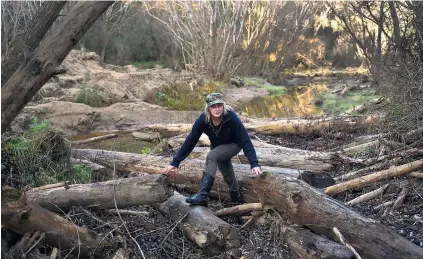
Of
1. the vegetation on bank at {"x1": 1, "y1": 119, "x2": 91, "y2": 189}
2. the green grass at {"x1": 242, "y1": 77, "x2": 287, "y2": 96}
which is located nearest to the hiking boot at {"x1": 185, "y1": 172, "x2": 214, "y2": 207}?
the vegetation on bank at {"x1": 1, "y1": 119, "x2": 91, "y2": 189}

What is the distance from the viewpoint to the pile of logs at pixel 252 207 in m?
4.48

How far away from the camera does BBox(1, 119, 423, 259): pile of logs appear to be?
14.7 feet

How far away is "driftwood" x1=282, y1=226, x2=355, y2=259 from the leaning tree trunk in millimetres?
2793

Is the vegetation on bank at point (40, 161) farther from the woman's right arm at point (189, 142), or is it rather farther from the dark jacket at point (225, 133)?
the dark jacket at point (225, 133)

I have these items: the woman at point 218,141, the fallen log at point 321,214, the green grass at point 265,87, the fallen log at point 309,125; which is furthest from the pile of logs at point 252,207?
the green grass at point 265,87

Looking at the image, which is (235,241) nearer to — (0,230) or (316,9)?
(0,230)

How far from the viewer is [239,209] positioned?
5.74m

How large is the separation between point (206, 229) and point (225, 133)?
1.25m

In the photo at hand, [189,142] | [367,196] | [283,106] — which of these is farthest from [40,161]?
[283,106]

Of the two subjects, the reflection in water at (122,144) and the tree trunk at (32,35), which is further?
the reflection in water at (122,144)

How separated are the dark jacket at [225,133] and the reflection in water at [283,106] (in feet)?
32.6

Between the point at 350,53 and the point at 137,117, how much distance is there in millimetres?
23928

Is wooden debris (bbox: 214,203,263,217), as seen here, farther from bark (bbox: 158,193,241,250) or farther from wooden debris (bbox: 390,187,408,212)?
wooden debris (bbox: 390,187,408,212)

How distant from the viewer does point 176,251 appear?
5109mm
